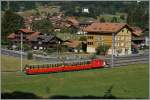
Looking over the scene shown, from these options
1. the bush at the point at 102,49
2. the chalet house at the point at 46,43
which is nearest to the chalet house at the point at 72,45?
the chalet house at the point at 46,43

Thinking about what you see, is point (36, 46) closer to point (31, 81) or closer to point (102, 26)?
point (102, 26)

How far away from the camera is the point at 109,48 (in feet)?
92.6

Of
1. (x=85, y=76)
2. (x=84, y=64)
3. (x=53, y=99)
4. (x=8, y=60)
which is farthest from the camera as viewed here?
(x=8, y=60)

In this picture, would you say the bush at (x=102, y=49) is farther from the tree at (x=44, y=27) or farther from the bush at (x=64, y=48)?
the tree at (x=44, y=27)

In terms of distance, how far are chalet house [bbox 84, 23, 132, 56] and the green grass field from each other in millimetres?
9610

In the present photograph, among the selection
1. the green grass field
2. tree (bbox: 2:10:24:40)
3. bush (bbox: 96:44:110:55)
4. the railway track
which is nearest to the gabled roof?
tree (bbox: 2:10:24:40)

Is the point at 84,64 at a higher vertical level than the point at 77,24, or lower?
lower

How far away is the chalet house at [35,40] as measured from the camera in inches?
1203

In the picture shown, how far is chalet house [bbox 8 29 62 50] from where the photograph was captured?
30.6 m

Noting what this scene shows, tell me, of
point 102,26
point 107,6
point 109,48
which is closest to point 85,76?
point 109,48

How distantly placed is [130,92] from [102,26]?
1748cm

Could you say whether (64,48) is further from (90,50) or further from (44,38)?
(44,38)

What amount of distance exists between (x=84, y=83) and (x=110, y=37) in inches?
578

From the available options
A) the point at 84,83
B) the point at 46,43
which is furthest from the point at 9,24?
the point at 84,83
